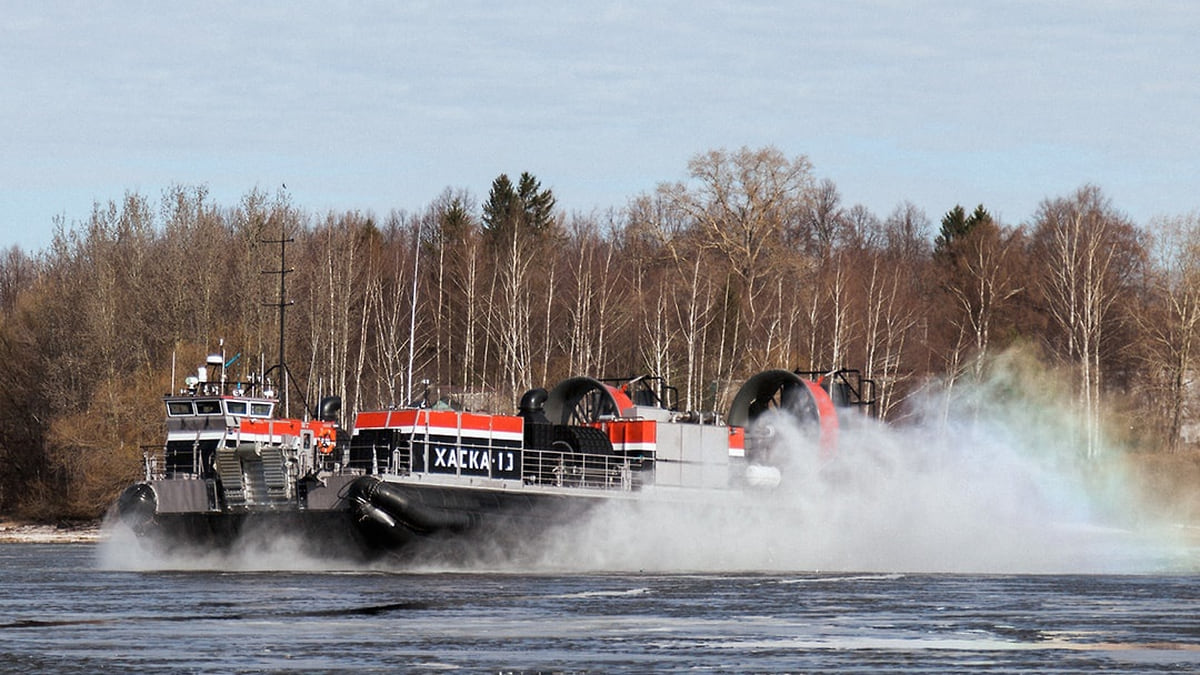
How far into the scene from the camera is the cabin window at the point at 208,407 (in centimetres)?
4625

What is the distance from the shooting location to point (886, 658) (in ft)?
71.1

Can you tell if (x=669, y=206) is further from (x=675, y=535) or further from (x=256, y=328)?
(x=675, y=535)

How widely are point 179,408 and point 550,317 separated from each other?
44040 mm

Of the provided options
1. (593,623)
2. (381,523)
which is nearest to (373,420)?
(381,523)

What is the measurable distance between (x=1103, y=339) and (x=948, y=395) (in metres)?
15.0

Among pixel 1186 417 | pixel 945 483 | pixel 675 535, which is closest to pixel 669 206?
pixel 1186 417

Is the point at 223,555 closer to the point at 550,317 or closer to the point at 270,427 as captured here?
the point at 270,427

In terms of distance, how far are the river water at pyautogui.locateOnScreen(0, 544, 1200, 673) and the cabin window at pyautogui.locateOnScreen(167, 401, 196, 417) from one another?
7.31 meters

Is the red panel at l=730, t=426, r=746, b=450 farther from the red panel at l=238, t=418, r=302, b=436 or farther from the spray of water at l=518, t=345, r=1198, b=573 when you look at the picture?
the red panel at l=238, t=418, r=302, b=436

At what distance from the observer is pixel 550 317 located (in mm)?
89938

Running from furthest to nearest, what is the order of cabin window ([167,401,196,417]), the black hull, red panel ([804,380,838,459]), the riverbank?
1. the riverbank
2. red panel ([804,380,838,459])
3. cabin window ([167,401,196,417])
4. the black hull

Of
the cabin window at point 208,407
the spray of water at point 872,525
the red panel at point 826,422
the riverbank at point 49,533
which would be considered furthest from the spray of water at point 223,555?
the riverbank at point 49,533

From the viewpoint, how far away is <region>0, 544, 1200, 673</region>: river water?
21.2m

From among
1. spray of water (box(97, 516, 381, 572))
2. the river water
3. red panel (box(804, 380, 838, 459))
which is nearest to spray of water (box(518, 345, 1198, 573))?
red panel (box(804, 380, 838, 459))
